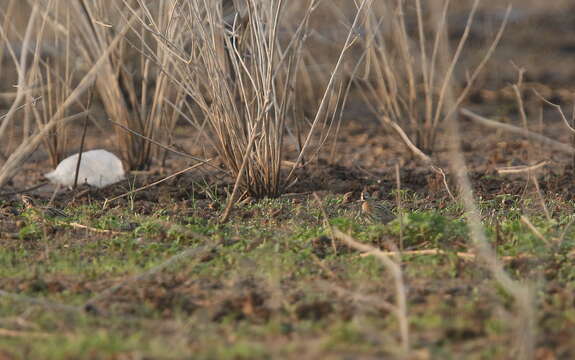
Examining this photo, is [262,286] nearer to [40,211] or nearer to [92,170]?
[40,211]

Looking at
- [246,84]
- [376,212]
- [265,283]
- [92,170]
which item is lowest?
[92,170]

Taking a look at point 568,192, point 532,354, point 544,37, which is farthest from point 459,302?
Answer: point 544,37

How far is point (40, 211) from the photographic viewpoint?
3627 mm

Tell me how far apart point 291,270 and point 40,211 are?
4.09 ft

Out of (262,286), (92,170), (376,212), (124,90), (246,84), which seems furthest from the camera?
(124,90)

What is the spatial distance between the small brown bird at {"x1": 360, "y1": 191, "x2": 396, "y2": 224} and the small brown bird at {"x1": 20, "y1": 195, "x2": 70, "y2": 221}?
4.20ft

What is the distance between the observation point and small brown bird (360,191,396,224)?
3531 millimetres

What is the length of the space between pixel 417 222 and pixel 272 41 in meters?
1.04

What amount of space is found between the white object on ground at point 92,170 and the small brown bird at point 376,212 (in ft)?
4.82

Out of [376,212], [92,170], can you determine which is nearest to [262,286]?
[376,212]

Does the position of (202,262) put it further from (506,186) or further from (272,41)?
(506,186)

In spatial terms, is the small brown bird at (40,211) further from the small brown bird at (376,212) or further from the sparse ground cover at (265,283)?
the small brown bird at (376,212)

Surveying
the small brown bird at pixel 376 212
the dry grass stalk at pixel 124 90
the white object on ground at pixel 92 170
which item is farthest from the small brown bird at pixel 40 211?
the small brown bird at pixel 376 212

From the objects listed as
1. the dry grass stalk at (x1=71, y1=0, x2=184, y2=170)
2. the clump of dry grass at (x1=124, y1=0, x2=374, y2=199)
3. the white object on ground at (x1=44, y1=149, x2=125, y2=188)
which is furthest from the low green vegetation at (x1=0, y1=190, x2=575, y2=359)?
the dry grass stalk at (x1=71, y1=0, x2=184, y2=170)
